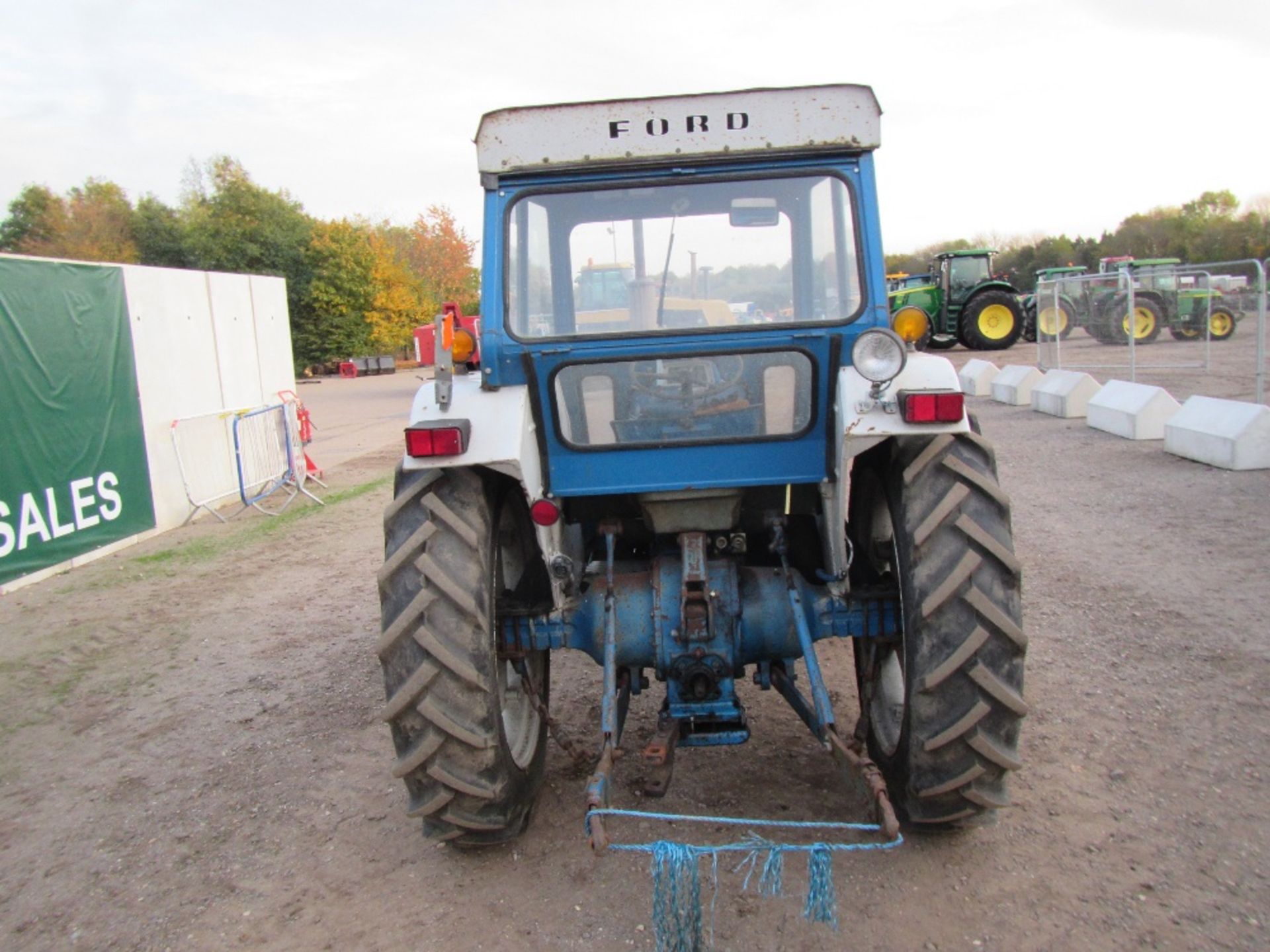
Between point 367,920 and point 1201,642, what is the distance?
172 inches

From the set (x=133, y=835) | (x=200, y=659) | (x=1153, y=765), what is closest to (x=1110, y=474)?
(x=1153, y=765)

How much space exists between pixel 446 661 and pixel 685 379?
1293 millimetres

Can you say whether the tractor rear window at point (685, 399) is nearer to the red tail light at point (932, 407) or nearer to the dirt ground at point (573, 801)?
the red tail light at point (932, 407)

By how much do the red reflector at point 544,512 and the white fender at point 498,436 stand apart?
0.04m

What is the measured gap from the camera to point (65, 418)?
29.2 feet

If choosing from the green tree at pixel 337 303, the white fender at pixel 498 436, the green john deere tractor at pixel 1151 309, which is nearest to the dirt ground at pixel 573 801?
the white fender at pixel 498 436

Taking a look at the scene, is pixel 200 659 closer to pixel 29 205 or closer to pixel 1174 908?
pixel 1174 908

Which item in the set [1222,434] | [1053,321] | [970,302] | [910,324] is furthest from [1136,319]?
[910,324]

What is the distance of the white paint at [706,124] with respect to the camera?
11.2ft

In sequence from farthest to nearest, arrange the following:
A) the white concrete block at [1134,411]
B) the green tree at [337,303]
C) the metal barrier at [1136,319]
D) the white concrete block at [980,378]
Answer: the green tree at [337,303] < the white concrete block at [980,378] < the metal barrier at [1136,319] < the white concrete block at [1134,411]

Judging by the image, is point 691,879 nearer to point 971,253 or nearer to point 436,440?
point 436,440

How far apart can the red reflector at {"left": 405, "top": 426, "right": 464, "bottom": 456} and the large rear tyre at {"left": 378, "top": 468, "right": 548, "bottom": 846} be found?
0.70 feet

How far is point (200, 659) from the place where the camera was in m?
6.16

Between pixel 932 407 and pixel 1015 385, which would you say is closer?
pixel 932 407
